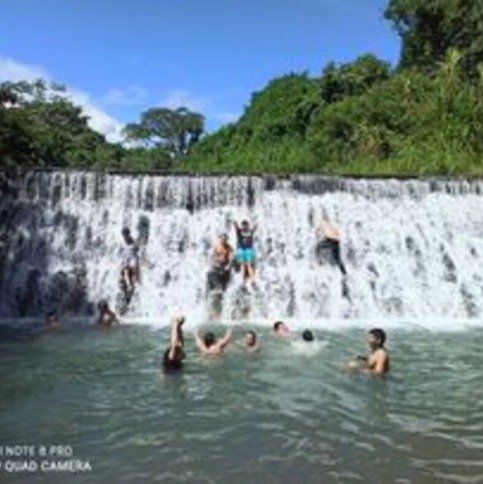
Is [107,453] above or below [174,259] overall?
below

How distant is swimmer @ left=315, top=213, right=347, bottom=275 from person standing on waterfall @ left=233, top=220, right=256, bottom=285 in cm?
148

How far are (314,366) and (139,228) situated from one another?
7848 mm

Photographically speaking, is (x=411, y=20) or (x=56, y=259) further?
(x=411, y=20)

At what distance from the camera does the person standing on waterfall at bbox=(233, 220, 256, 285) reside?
17844mm

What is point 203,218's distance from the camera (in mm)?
19203

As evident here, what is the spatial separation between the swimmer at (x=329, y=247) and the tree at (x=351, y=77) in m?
18.6

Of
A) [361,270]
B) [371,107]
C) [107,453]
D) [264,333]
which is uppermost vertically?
[371,107]

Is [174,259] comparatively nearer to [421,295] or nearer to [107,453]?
[421,295]

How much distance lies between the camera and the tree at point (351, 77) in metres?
36.4

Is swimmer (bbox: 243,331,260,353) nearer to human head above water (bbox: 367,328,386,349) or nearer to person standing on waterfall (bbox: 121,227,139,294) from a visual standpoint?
human head above water (bbox: 367,328,386,349)

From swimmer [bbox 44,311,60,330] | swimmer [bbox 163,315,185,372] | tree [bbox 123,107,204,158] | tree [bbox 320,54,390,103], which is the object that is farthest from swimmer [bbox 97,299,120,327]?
tree [bbox 123,107,204,158]

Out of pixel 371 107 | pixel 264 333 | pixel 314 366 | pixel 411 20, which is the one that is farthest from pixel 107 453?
pixel 411 20

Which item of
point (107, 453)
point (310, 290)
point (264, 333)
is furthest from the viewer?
point (310, 290)

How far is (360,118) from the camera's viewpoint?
1206 inches
